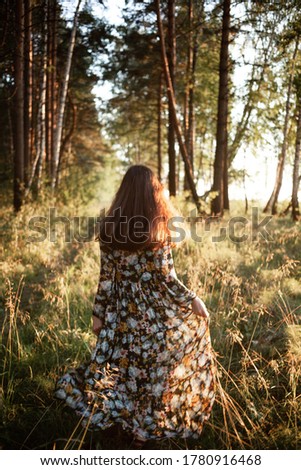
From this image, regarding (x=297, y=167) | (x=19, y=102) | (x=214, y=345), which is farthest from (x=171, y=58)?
(x=214, y=345)

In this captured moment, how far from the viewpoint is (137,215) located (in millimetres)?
2537

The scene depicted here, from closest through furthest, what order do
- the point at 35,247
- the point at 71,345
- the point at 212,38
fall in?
the point at 71,345 < the point at 35,247 < the point at 212,38

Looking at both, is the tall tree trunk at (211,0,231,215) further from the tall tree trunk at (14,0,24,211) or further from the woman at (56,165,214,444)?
the woman at (56,165,214,444)

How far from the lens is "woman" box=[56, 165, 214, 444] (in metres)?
2.58

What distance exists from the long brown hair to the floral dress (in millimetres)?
125

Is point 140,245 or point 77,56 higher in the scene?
point 77,56

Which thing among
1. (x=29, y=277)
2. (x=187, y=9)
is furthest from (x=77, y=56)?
(x=29, y=277)

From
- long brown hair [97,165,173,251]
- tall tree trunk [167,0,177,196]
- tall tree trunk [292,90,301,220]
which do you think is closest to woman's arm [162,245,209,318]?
long brown hair [97,165,173,251]

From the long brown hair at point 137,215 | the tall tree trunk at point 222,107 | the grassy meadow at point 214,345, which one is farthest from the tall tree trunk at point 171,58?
the long brown hair at point 137,215

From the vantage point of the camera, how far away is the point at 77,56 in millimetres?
14664

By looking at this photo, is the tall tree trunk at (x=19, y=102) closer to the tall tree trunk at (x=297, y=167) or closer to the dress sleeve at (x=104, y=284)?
the dress sleeve at (x=104, y=284)
